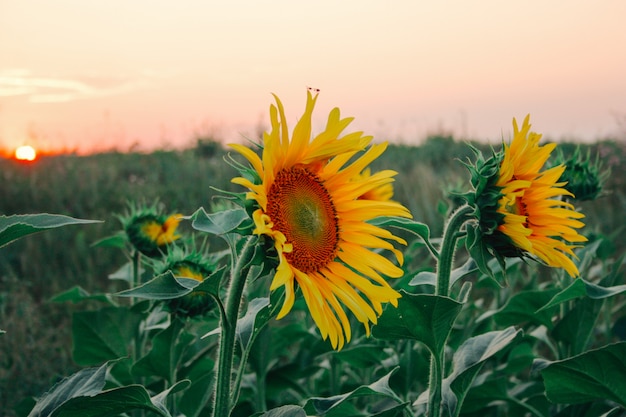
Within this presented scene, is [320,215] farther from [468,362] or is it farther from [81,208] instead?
[81,208]

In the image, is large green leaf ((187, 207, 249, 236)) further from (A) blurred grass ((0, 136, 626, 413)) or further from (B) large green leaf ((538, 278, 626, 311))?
(A) blurred grass ((0, 136, 626, 413))

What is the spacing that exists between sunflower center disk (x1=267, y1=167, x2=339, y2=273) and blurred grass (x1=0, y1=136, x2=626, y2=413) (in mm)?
Answer: 1245

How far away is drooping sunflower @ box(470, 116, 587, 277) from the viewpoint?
1.25m

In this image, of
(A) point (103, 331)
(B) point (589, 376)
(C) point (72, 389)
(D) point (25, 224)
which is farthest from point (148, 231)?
(B) point (589, 376)

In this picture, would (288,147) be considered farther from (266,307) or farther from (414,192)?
(414,192)

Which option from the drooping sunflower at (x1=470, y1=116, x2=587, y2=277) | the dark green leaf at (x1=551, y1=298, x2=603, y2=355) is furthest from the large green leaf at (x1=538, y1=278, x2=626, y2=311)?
the dark green leaf at (x1=551, y1=298, x2=603, y2=355)

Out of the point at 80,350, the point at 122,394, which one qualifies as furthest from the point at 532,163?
the point at 80,350

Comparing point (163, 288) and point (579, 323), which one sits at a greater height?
point (163, 288)

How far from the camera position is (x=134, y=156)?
26.4 feet

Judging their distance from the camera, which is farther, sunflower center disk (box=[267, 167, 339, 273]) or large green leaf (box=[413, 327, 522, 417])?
large green leaf (box=[413, 327, 522, 417])

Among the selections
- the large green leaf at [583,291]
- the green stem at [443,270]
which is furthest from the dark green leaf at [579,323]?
the green stem at [443,270]

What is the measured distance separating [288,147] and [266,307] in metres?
0.28

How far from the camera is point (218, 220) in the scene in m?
1.11

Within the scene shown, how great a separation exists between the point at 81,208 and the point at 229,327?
5.00m
